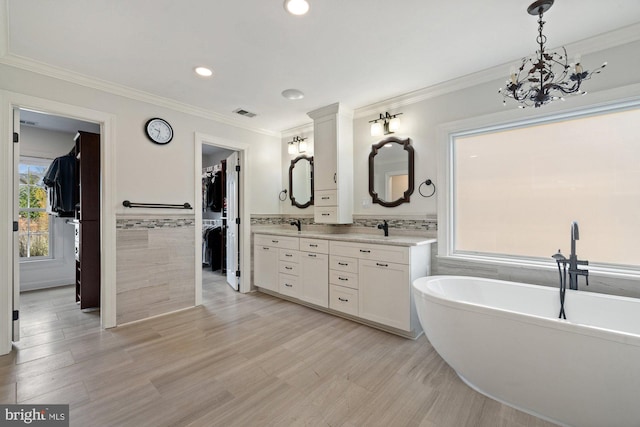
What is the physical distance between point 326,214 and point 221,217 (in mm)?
2721

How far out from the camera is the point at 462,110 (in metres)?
2.84

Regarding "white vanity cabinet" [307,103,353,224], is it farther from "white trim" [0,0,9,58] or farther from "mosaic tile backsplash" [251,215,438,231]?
"white trim" [0,0,9,58]

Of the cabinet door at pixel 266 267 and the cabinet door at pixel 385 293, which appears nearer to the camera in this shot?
the cabinet door at pixel 385 293

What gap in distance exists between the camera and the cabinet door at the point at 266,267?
3.87 meters

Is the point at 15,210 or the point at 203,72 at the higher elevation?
the point at 203,72

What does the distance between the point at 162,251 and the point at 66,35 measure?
2.14 meters

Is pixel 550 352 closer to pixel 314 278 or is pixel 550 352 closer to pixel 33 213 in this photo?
pixel 314 278

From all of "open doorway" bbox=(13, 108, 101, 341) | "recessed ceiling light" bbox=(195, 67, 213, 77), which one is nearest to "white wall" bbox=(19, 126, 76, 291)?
"open doorway" bbox=(13, 108, 101, 341)

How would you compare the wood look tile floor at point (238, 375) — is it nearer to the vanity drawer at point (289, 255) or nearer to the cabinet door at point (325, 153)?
the vanity drawer at point (289, 255)

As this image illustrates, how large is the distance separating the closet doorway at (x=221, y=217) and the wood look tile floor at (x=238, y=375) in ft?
4.77

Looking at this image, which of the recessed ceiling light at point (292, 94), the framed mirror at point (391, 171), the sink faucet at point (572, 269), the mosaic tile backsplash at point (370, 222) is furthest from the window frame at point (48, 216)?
the sink faucet at point (572, 269)

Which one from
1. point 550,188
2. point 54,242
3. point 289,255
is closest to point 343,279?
point 289,255

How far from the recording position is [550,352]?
1507 millimetres

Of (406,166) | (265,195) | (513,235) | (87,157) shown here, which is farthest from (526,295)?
(87,157)
